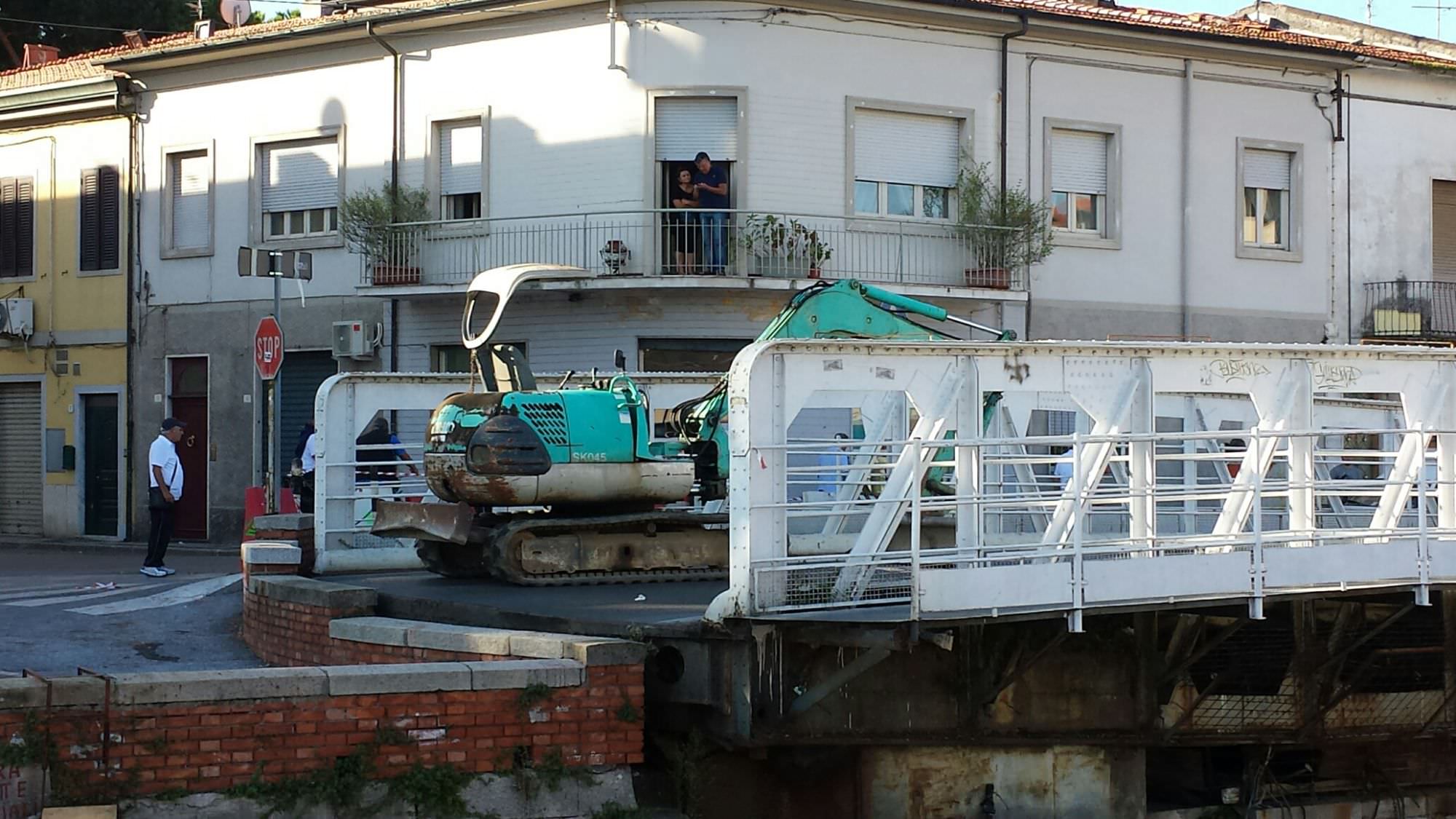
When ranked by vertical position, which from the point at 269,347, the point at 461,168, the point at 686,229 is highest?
the point at 461,168

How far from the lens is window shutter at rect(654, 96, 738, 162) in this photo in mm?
23641

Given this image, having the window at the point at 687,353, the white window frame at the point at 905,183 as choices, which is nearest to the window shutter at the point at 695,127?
the white window frame at the point at 905,183

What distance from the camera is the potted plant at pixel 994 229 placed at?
24359 mm

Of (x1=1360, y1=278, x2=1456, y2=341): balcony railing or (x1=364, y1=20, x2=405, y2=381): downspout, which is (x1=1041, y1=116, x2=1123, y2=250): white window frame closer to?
(x1=1360, y1=278, x2=1456, y2=341): balcony railing

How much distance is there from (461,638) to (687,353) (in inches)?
543

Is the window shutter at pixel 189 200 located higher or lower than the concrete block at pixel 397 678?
higher

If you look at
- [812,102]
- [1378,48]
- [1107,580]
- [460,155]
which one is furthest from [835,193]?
[1107,580]

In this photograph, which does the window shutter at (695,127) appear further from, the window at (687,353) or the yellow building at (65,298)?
the yellow building at (65,298)

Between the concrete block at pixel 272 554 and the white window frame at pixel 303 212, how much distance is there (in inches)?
491

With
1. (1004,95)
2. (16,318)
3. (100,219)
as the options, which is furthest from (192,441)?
(1004,95)

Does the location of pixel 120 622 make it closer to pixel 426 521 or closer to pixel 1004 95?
pixel 426 521

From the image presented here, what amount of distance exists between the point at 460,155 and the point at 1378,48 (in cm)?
1506

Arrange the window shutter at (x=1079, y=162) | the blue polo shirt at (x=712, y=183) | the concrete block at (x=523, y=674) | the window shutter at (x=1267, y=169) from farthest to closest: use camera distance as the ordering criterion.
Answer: the window shutter at (x=1267, y=169) → the window shutter at (x=1079, y=162) → the blue polo shirt at (x=712, y=183) → the concrete block at (x=523, y=674)

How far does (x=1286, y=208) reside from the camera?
27.3 metres
